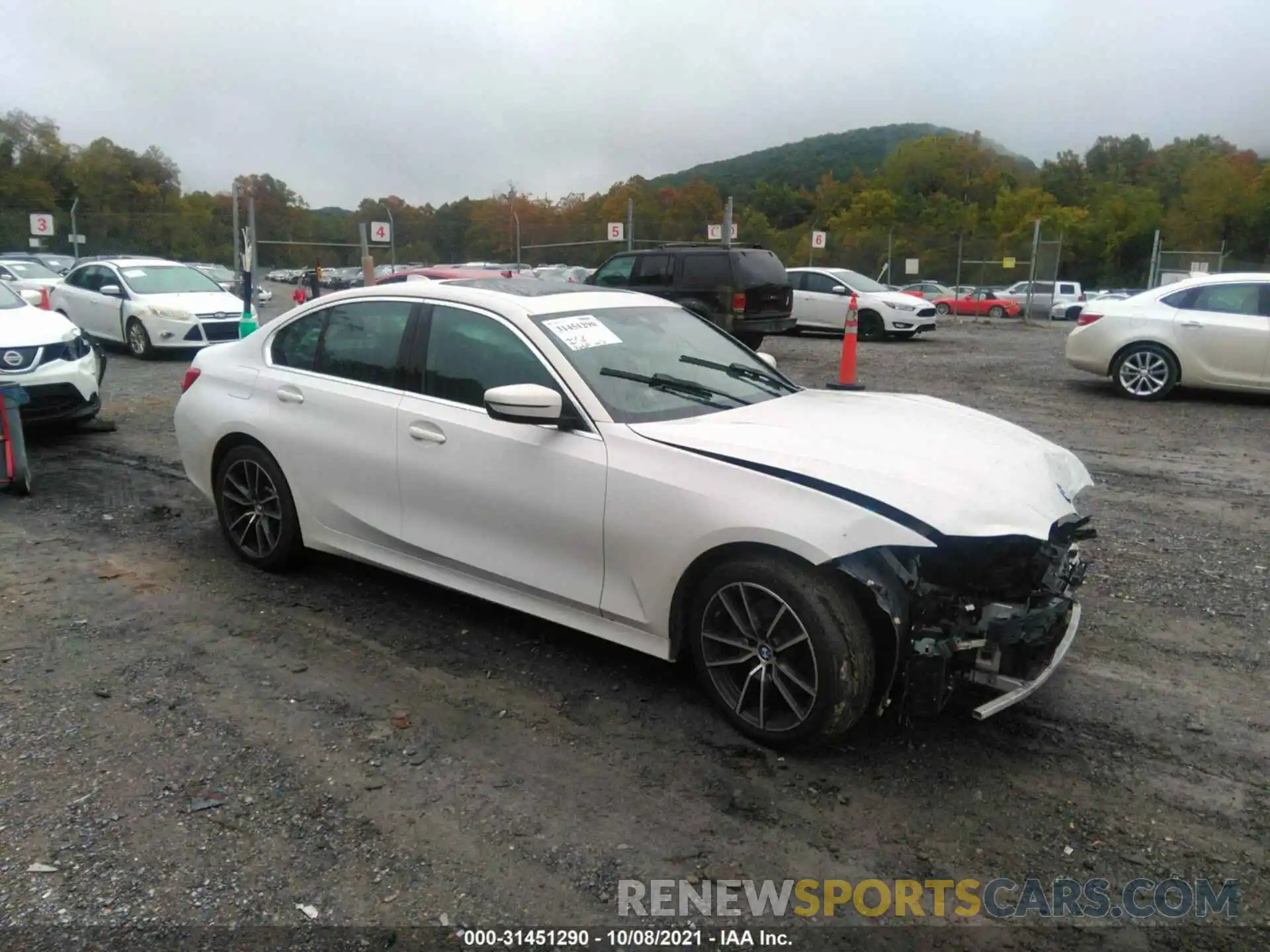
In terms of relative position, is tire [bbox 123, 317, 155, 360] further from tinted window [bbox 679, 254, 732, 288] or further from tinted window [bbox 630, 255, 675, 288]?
tinted window [bbox 679, 254, 732, 288]

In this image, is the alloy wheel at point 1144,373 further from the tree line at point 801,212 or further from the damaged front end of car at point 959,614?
the tree line at point 801,212

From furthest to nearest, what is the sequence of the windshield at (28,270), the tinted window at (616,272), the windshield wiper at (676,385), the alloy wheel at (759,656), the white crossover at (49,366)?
the windshield at (28,270)
the tinted window at (616,272)
the white crossover at (49,366)
the windshield wiper at (676,385)
the alloy wheel at (759,656)

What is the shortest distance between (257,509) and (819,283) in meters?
16.6

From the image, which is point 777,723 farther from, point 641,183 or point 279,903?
point 641,183

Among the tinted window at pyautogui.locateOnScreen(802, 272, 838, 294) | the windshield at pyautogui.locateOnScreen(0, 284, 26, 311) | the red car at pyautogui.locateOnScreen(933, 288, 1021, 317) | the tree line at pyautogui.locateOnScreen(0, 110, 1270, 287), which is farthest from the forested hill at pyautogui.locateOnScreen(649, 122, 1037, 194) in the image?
the windshield at pyautogui.locateOnScreen(0, 284, 26, 311)

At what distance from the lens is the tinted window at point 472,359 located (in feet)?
13.8

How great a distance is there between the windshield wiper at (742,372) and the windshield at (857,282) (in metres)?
15.4

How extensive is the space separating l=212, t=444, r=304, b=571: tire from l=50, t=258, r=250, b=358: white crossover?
9.83 meters

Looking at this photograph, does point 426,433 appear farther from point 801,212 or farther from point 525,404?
point 801,212

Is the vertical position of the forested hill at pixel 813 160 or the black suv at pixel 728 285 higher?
the forested hill at pixel 813 160

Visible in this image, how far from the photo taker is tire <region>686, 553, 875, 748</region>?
10.6ft

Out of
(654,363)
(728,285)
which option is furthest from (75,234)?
(654,363)

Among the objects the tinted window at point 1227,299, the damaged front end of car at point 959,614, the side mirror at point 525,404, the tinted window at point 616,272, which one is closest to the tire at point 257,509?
the side mirror at point 525,404

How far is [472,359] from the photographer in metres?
4.38
